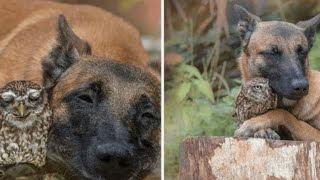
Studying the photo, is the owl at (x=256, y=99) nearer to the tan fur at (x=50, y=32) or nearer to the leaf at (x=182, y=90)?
the leaf at (x=182, y=90)

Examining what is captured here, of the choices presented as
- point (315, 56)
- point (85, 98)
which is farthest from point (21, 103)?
point (315, 56)

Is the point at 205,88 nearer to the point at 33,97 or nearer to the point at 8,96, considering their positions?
the point at 33,97

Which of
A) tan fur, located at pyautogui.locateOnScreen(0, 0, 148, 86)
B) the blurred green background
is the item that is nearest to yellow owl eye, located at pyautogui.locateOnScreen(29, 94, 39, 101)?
tan fur, located at pyautogui.locateOnScreen(0, 0, 148, 86)

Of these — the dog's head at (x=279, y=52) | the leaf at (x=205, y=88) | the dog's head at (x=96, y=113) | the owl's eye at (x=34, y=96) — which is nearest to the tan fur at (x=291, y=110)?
the dog's head at (x=279, y=52)

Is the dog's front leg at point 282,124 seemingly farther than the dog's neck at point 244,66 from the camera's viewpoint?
No

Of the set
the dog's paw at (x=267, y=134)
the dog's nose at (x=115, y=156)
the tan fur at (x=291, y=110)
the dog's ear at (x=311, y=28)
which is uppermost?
the dog's ear at (x=311, y=28)

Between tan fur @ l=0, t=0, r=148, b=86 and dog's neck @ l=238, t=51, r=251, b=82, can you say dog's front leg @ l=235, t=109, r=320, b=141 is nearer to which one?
dog's neck @ l=238, t=51, r=251, b=82

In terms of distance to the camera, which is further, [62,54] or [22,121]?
[62,54]
